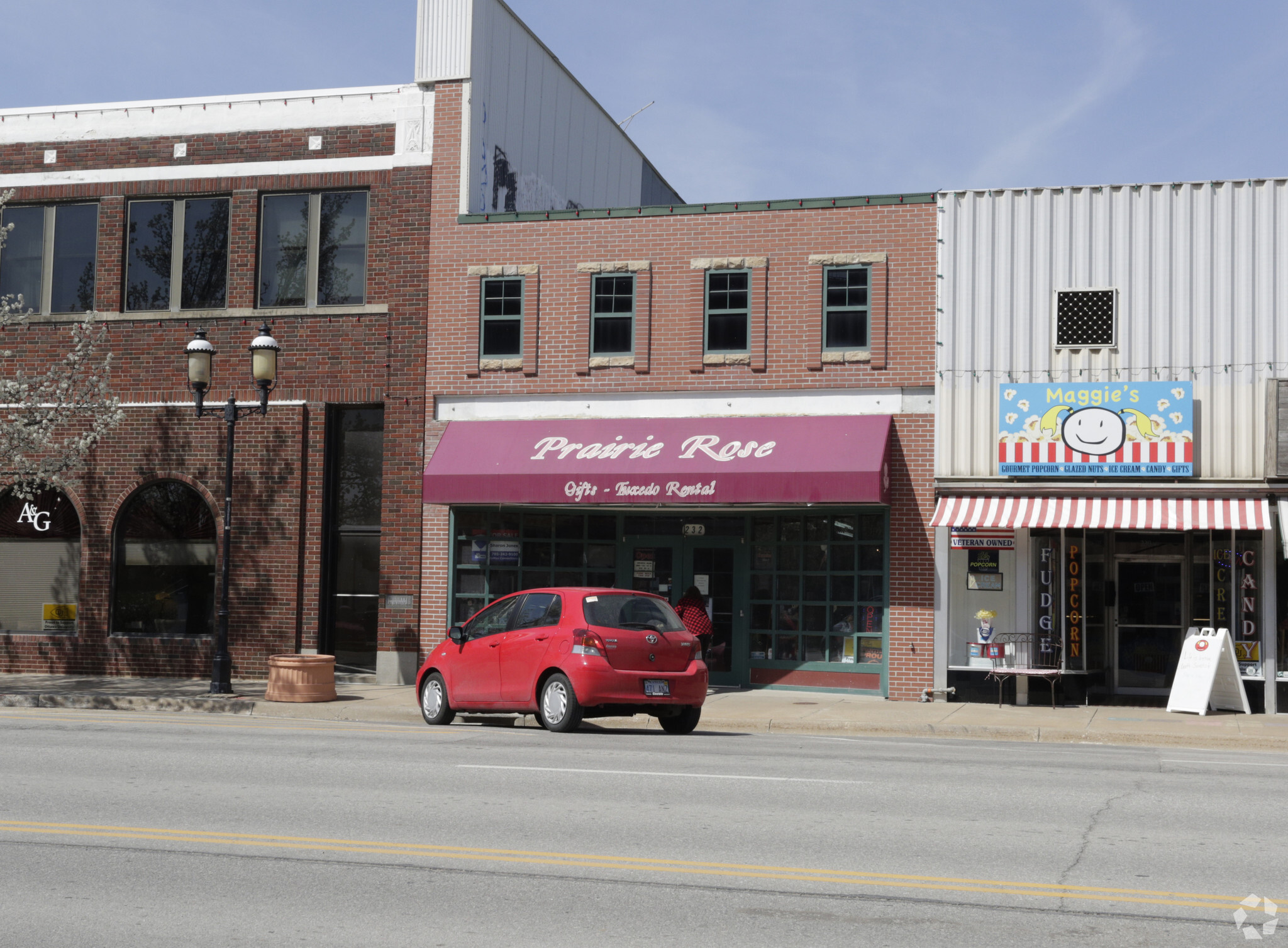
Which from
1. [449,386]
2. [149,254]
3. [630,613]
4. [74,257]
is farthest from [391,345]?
[630,613]

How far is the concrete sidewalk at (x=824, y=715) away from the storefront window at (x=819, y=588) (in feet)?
2.44

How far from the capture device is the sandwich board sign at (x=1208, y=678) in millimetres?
18531

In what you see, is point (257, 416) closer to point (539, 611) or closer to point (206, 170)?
point (206, 170)

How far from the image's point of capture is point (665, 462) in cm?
2102

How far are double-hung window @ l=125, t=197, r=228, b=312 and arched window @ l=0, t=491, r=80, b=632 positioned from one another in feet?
12.6

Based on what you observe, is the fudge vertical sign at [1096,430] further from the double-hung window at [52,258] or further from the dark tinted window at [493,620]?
the double-hung window at [52,258]

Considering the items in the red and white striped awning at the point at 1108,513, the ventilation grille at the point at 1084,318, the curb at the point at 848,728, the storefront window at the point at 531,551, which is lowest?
the curb at the point at 848,728

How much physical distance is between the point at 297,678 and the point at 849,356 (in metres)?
9.35

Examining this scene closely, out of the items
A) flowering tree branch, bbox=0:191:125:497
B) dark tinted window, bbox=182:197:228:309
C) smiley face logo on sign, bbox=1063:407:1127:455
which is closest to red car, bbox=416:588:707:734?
smiley face logo on sign, bbox=1063:407:1127:455

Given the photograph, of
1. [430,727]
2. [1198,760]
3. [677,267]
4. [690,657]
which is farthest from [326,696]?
[1198,760]

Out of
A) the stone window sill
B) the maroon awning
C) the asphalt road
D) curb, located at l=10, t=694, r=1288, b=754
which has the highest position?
the stone window sill

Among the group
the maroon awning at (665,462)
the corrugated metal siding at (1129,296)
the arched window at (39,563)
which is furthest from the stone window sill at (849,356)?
the arched window at (39,563)

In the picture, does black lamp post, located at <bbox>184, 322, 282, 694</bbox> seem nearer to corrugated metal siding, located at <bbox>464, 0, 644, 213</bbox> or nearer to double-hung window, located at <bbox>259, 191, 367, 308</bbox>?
double-hung window, located at <bbox>259, 191, 367, 308</bbox>

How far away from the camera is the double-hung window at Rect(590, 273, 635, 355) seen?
73.3ft
